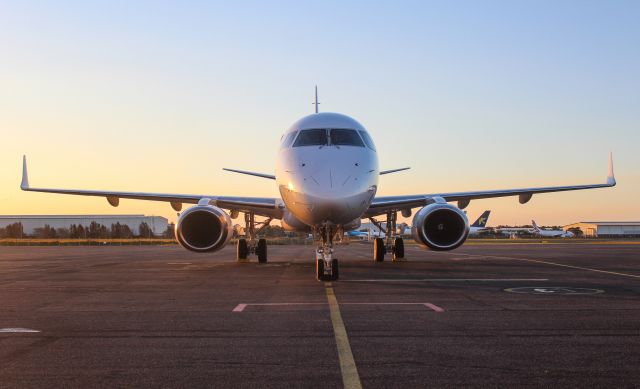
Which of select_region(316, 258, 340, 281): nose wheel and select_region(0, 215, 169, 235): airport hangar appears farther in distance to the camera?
select_region(0, 215, 169, 235): airport hangar

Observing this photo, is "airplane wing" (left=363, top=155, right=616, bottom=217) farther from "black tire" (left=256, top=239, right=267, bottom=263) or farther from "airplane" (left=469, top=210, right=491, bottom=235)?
"airplane" (left=469, top=210, right=491, bottom=235)

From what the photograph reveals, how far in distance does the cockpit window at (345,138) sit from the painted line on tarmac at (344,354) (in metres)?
6.07

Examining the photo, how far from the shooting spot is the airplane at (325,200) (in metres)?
13.9

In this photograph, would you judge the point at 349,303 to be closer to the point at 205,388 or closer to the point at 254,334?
the point at 254,334

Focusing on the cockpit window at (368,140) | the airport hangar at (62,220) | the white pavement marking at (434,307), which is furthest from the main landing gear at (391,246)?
the airport hangar at (62,220)

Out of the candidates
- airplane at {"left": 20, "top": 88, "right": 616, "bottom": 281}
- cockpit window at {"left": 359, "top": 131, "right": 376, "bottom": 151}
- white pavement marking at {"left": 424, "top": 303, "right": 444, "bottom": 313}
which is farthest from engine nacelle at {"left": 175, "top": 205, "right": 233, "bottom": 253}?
white pavement marking at {"left": 424, "top": 303, "right": 444, "bottom": 313}

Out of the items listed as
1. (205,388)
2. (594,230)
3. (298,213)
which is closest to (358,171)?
(298,213)

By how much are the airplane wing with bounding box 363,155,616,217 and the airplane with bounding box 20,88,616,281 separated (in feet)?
0.12

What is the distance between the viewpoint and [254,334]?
24.1ft

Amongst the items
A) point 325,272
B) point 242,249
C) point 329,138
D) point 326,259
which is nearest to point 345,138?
point 329,138

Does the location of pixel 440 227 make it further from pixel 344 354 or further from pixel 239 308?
pixel 344 354

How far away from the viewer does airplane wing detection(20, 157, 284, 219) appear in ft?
67.3

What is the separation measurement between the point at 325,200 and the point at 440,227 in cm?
579

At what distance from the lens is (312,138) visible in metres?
15.3
